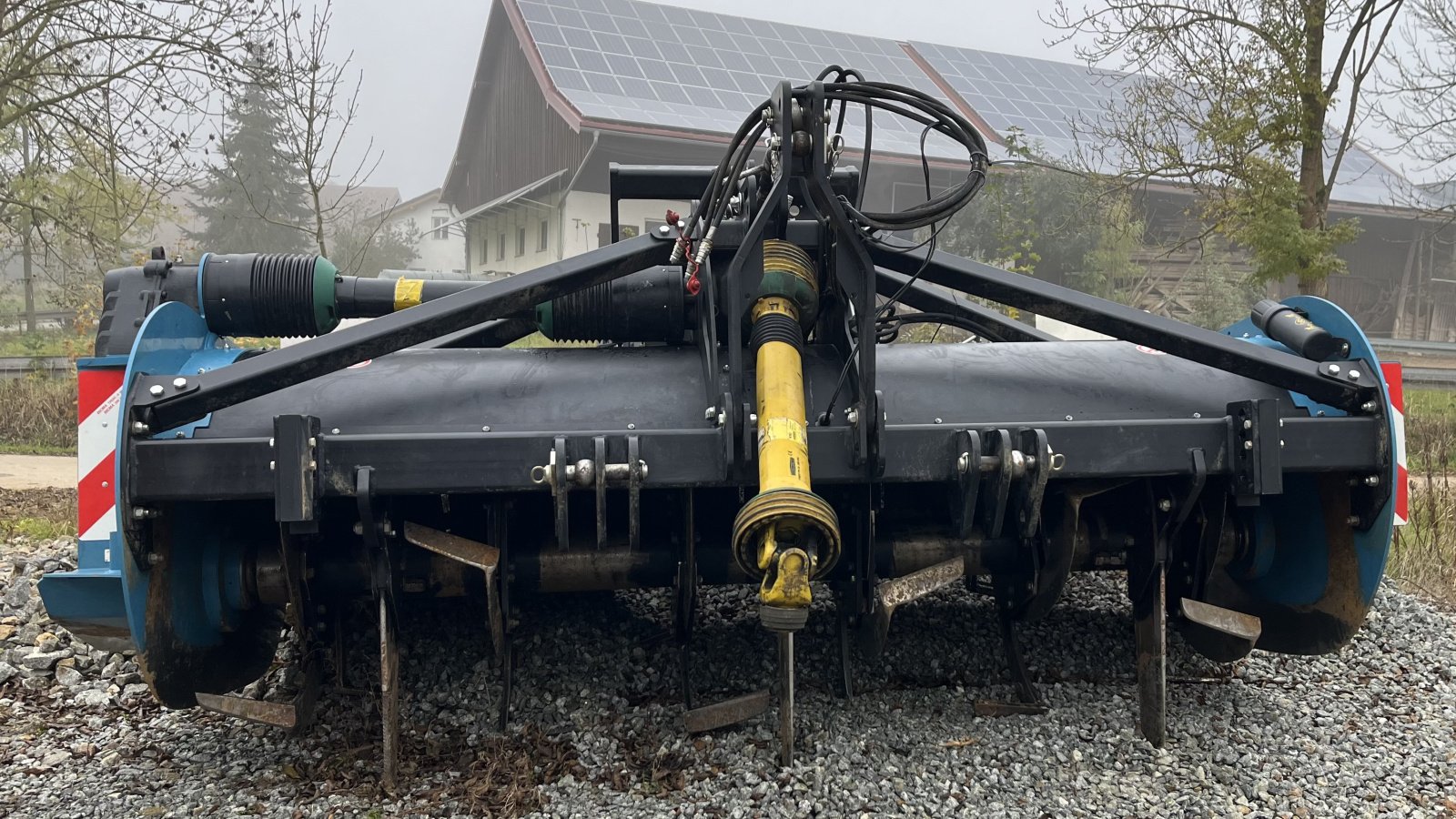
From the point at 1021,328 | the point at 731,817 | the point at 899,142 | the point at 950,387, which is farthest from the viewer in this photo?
the point at 899,142

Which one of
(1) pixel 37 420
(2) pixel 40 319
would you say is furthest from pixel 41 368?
(2) pixel 40 319

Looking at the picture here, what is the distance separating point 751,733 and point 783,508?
3.45 feet

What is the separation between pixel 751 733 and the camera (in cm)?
312

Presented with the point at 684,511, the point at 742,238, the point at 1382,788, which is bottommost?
the point at 1382,788

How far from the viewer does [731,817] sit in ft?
8.80

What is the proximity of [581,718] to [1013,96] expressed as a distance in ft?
63.7

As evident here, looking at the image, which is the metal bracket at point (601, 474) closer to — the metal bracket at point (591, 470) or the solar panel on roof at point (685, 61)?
the metal bracket at point (591, 470)

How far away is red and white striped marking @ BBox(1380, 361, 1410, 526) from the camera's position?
9.90 ft

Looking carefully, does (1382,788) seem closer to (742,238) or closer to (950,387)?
(950,387)

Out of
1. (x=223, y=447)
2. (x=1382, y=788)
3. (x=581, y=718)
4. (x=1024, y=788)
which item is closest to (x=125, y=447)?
(x=223, y=447)

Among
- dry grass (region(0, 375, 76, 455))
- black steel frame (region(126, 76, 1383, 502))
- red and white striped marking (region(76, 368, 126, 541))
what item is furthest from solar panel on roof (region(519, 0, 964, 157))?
red and white striped marking (region(76, 368, 126, 541))

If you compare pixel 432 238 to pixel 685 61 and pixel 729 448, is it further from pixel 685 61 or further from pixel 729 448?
pixel 729 448

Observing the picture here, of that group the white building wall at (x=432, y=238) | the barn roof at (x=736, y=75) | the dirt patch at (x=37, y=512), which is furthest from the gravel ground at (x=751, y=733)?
the white building wall at (x=432, y=238)

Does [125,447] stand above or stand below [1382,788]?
above
